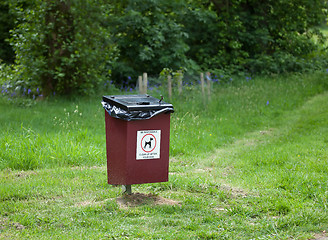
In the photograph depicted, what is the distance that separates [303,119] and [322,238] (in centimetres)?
622

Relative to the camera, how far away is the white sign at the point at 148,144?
520 cm

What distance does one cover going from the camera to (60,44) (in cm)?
1151

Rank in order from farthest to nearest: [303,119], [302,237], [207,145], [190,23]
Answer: [190,23], [303,119], [207,145], [302,237]

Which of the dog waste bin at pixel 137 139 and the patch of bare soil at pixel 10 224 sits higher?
the dog waste bin at pixel 137 139

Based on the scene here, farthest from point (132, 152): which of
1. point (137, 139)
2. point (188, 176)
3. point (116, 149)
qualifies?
point (188, 176)

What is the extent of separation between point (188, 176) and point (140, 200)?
129cm

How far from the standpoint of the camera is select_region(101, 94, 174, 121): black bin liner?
5.07m

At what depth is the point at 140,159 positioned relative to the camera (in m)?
5.25

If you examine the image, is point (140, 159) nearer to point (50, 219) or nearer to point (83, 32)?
point (50, 219)

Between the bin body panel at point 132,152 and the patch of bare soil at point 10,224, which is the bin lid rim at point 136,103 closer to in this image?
the bin body panel at point 132,152

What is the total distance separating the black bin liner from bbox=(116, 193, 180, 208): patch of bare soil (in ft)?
3.27

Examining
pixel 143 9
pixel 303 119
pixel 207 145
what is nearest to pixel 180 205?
pixel 207 145

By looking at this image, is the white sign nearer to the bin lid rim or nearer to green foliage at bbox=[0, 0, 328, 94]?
the bin lid rim

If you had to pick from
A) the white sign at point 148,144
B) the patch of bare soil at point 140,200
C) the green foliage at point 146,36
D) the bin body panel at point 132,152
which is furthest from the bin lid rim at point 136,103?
the green foliage at point 146,36
